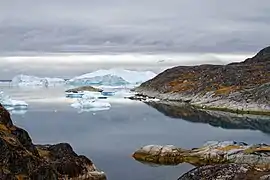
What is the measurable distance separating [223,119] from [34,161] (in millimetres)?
41204

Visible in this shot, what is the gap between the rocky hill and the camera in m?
71.2

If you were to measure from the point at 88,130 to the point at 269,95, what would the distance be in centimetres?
3364

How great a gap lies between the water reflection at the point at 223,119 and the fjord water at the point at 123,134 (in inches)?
23.2

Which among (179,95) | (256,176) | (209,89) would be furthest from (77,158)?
(179,95)

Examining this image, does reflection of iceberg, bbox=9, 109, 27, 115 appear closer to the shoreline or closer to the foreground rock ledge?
the shoreline

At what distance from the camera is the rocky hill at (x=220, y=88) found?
234 ft

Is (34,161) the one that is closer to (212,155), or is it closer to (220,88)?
(212,155)

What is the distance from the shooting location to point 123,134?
145ft

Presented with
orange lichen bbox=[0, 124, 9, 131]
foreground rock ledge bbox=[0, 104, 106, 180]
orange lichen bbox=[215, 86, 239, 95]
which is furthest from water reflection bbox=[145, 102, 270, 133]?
orange lichen bbox=[0, 124, 9, 131]

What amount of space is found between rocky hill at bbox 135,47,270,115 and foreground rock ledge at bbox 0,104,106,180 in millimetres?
44129

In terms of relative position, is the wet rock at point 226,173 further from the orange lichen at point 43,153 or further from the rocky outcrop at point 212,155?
the orange lichen at point 43,153

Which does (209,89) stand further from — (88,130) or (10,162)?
(10,162)

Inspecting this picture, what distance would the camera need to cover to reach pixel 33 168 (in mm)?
20484

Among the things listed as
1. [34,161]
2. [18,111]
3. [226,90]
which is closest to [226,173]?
[34,161]
